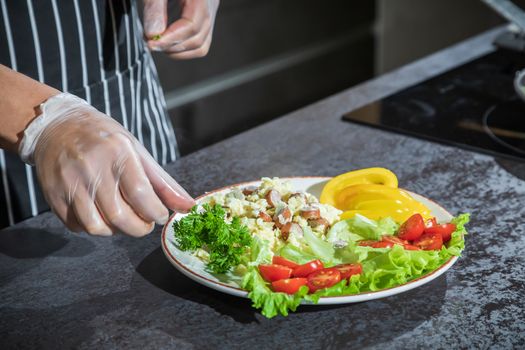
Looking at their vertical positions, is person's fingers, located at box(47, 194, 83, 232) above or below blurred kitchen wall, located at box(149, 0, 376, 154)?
above

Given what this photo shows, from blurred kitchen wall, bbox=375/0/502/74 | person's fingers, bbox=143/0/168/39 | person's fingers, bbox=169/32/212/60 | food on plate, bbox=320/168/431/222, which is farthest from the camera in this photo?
blurred kitchen wall, bbox=375/0/502/74

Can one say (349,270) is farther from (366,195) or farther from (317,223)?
(366,195)

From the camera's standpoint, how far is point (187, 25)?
5.15 feet

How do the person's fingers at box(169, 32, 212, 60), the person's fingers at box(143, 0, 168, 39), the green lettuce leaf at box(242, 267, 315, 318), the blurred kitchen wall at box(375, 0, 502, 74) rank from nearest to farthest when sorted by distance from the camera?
the green lettuce leaf at box(242, 267, 315, 318) → the person's fingers at box(143, 0, 168, 39) → the person's fingers at box(169, 32, 212, 60) → the blurred kitchen wall at box(375, 0, 502, 74)

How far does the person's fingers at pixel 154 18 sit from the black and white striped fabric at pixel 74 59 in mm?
192

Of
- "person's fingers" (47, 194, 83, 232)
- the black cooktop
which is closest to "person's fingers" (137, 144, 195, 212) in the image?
"person's fingers" (47, 194, 83, 232)

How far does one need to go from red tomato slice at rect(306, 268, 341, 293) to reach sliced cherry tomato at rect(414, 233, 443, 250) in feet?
0.53

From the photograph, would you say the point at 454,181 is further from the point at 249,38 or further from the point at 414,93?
the point at 249,38

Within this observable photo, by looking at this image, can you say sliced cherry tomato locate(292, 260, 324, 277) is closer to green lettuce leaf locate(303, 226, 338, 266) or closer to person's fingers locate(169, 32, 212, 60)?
green lettuce leaf locate(303, 226, 338, 266)

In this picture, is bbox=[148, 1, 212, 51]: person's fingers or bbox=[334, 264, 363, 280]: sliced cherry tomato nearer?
bbox=[334, 264, 363, 280]: sliced cherry tomato

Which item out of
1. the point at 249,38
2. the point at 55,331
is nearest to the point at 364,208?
the point at 55,331

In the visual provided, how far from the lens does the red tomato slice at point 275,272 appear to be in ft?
3.29

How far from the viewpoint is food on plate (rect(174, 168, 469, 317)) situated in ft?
3.27

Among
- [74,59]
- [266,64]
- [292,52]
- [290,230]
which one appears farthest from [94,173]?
[292,52]
